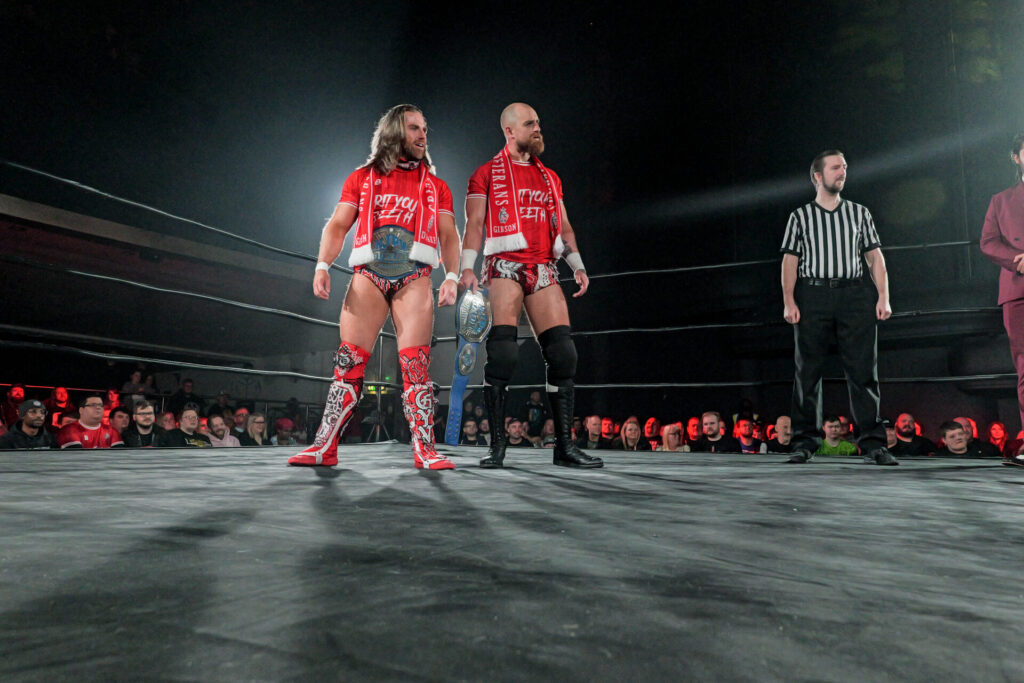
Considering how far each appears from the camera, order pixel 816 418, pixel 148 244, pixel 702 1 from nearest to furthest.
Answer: pixel 816 418 < pixel 702 1 < pixel 148 244

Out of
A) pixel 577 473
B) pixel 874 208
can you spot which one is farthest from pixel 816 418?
pixel 874 208

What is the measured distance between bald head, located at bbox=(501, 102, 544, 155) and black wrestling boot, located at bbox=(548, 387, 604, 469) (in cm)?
73

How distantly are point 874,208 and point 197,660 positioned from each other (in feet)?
19.0

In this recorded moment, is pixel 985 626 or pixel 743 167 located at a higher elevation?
pixel 743 167

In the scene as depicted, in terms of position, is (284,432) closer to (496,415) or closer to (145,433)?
(145,433)

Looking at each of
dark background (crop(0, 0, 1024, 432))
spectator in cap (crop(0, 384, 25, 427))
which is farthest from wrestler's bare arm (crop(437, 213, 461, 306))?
spectator in cap (crop(0, 384, 25, 427))

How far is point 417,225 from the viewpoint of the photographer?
1669mm

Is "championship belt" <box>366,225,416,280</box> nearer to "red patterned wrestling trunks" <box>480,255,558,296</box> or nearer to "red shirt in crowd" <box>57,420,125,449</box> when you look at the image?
"red patterned wrestling trunks" <box>480,255,558,296</box>

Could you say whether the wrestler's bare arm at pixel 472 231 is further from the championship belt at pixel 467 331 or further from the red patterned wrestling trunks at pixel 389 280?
the championship belt at pixel 467 331

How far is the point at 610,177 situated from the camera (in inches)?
223

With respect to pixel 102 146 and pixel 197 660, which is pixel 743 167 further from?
pixel 102 146

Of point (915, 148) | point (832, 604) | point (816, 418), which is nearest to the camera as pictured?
point (832, 604)

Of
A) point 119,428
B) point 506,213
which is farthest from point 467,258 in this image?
point 119,428

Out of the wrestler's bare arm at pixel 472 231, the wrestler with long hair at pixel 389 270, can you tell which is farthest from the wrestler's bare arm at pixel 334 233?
the wrestler's bare arm at pixel 472 231
